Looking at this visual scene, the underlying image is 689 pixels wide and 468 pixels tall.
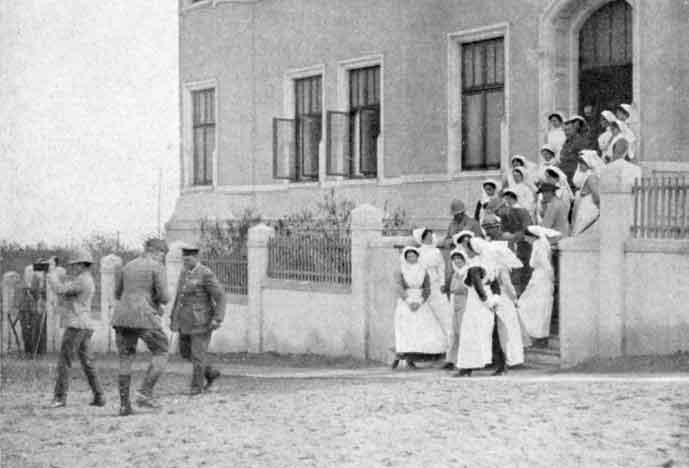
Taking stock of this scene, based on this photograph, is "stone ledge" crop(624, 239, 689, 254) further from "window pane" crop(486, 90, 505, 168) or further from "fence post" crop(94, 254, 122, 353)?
"fence post" crop(94, 254, 122, 353)

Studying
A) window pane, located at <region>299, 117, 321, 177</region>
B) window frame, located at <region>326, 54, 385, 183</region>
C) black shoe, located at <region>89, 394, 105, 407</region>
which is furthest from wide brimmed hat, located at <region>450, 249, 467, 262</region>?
window pane, located at <region>299, 117, 321, 177</region>

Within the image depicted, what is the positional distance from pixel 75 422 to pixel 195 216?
14991 millimetres

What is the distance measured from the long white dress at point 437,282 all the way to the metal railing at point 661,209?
293 cm

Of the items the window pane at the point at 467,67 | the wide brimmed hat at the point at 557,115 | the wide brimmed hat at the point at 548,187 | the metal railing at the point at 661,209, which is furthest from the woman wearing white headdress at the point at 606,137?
the window pane at the point at 467,67

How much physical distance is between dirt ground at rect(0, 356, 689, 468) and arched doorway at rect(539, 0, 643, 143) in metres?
5.72

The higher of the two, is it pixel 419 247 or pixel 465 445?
pixel 419 247

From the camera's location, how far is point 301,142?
24641mm

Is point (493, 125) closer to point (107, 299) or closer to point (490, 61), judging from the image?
point (490, 61)

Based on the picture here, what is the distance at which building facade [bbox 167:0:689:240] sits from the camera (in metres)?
18.3

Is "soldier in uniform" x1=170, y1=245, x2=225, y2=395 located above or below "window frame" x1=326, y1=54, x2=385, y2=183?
below

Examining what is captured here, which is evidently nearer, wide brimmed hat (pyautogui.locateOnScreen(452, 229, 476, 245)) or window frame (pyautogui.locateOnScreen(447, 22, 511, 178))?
wide brimmed hat (pyautogui.locateOnScreen(452, 229, 476, 245))

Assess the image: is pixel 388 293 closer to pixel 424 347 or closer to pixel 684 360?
pixel 424 347

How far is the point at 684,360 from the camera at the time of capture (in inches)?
539

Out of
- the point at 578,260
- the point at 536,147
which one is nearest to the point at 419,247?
the point at 578,260
